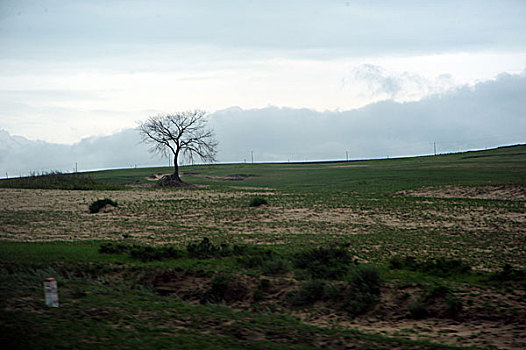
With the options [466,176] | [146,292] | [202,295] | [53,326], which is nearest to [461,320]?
[202,295]

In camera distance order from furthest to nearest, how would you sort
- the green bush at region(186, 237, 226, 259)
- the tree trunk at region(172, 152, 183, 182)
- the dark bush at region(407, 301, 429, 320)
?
the tree trunk at region(172, 152, 183, 182)
the green bush at region(186, 237, 226, 259)
the dark bush at region(407, 301, 429, 320)

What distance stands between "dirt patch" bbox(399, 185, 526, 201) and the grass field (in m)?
5.45

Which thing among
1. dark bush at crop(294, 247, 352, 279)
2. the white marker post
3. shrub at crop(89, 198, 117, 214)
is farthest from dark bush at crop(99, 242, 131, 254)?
shrub at crop(89, 198, 117, 214)

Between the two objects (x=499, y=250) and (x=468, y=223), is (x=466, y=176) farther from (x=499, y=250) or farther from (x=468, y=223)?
(x=499, y=250)

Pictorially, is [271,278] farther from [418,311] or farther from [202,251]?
[418,311]

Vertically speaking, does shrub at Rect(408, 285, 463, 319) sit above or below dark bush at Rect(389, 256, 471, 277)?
below

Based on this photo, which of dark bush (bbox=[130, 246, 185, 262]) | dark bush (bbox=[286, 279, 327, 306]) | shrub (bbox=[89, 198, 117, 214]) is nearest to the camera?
dark bush (bbox=[286, 279, 327, 306])

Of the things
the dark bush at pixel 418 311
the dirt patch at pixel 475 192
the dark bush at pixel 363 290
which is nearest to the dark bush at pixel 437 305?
the dark bush at pixel 418 311

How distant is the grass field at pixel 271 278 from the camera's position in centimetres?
977

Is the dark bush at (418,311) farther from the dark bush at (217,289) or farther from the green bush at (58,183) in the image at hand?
the green bush at (58,183)

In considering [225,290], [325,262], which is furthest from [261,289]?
[325,262]

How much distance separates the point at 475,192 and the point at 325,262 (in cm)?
2537

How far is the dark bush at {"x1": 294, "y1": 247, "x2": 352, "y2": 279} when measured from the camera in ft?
48.8

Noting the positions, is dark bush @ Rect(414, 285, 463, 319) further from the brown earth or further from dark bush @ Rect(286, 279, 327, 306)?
dark bush @ Rect(286, 279, 327, 306)
